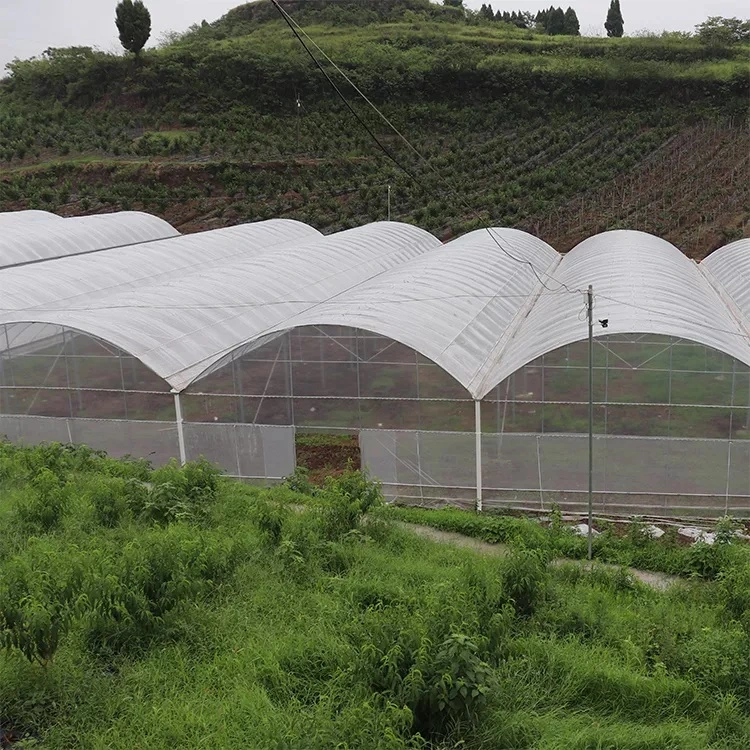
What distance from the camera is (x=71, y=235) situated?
28797 millimetres

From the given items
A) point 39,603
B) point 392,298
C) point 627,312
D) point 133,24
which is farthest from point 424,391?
point 133,24

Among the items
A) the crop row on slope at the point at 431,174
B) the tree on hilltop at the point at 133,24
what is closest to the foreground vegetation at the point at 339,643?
the crop row on slope at the point at 431,174

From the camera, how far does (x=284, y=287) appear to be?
19719 millimetres

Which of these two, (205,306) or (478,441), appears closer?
(478,441)

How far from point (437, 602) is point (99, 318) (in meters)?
9.78

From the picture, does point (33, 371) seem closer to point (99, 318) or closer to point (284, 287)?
point (99, 318)

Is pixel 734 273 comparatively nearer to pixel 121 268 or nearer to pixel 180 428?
pixel 180 428

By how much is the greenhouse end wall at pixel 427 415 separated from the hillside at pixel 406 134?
971 inches

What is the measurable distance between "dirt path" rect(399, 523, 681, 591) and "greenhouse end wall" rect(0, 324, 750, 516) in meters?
1.28

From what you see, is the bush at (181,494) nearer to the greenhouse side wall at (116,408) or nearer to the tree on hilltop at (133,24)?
the greenhouse side wall at (116,408)

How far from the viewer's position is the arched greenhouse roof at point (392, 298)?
1389cm

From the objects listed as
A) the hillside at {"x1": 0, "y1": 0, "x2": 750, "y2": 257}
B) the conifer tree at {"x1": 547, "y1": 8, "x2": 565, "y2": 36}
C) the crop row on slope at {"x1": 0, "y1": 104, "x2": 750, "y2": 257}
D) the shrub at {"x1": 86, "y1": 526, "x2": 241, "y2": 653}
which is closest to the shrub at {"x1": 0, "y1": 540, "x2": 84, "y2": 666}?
the shrub at {"x1": 86, "y1": 526, "x2": 241, "y2": 653}

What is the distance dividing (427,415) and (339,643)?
20.7ft

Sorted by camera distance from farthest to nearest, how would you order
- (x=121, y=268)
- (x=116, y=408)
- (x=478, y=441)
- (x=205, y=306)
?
(x=121, y=268)
(x=205, y=306)
(x=116, y=408)
(x=478, y=441)
